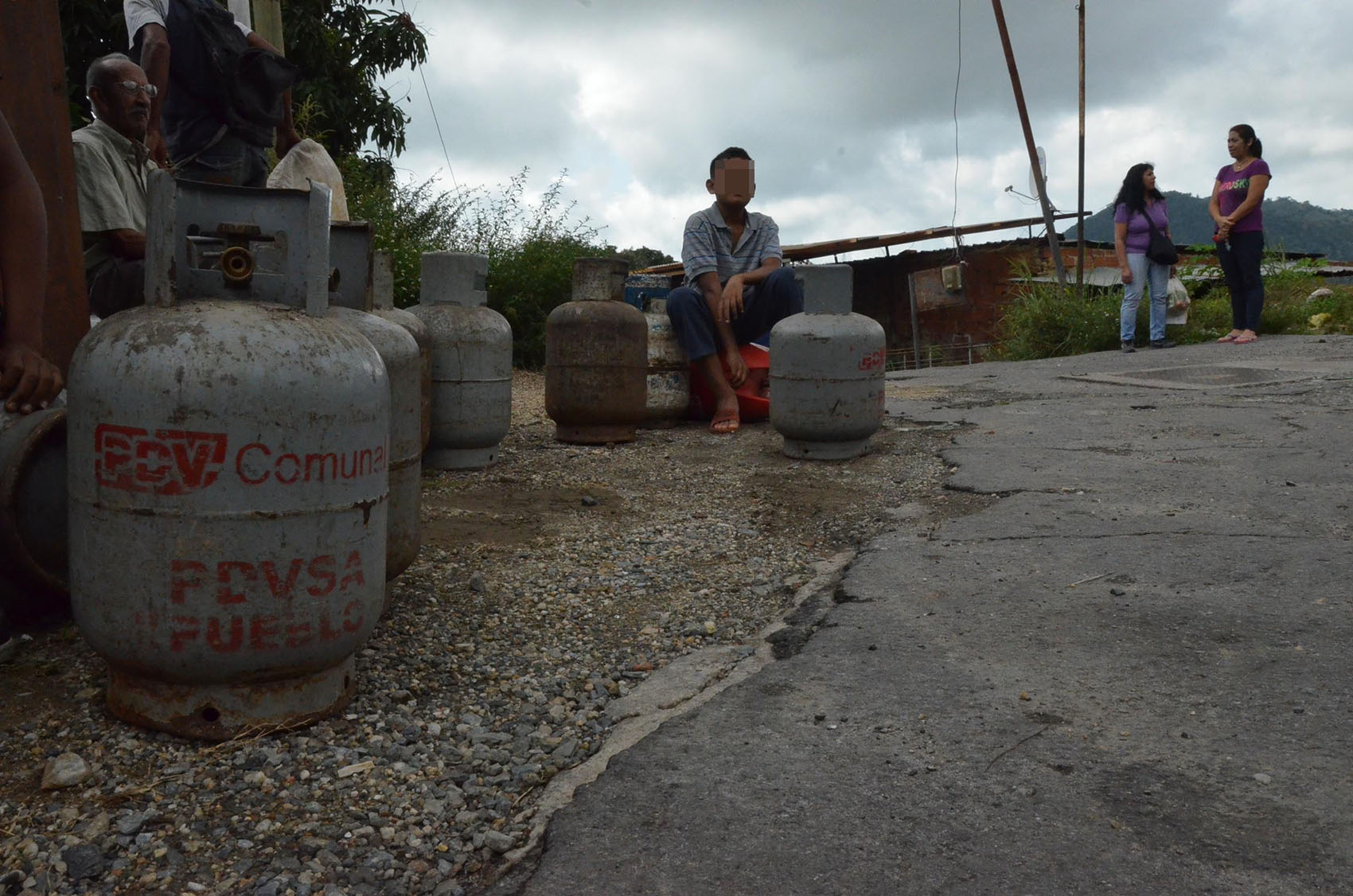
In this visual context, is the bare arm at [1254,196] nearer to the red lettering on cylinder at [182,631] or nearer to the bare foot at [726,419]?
the bare foot at [726,419]

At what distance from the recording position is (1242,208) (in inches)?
305

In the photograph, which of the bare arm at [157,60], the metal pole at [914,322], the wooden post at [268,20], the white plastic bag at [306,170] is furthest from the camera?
the metal pole at [914,322]

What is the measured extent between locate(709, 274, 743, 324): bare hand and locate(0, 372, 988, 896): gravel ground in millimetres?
1584

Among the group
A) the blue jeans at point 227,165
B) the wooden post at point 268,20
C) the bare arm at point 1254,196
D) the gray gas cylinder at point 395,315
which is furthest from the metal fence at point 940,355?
the blue jeans at point 227,165

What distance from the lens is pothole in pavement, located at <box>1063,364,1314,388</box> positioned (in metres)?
6.32

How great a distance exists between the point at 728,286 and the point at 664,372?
588 mm

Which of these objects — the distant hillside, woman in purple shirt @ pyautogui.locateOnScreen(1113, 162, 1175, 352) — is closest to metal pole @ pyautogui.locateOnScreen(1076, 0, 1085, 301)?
woman in purple shirt @ pyautogui.locateOnScreen(1113, 162, 1175, 352)

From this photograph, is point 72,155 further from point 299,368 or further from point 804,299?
point 804,299

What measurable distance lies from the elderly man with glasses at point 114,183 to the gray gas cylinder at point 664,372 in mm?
2808

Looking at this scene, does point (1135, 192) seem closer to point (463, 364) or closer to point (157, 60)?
point (463, 364)

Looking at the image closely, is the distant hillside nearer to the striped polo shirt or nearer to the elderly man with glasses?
the striped polo shirt

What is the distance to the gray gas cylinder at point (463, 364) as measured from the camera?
14.9ft

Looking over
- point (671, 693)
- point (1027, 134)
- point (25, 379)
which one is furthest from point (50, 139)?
point (1027, 134)

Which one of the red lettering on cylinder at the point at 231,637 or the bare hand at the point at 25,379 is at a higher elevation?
the bare hand at the point at 25,379
